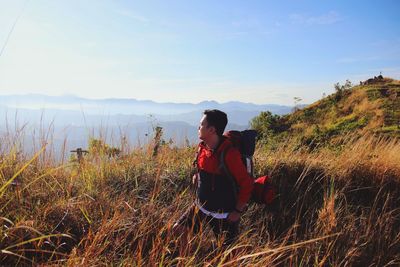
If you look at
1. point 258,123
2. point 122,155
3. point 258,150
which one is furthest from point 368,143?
point 258,123

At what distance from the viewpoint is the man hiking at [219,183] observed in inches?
146

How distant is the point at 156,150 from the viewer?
6758mm

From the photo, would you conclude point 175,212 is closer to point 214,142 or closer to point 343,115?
point 214,142

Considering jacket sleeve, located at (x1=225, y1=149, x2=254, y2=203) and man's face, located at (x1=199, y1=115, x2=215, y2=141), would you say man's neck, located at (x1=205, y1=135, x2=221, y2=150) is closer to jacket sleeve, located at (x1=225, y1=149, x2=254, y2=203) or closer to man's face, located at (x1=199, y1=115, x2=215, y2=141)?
man's face, located at (x1=199, y1=115, x2=215, y2=141)

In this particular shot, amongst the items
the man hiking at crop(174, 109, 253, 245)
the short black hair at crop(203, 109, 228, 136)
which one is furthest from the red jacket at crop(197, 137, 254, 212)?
the short black hair at crop(203, 109, 228, 136)

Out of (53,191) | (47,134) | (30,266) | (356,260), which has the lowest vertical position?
(356,260)

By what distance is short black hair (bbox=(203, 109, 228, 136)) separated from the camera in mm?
3848

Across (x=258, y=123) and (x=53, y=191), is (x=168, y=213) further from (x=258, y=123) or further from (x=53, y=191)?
(x=258, y=123)

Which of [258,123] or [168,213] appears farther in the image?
[258,123]

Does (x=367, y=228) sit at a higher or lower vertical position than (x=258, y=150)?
lower

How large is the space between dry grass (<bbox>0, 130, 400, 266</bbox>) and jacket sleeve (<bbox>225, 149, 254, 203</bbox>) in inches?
16.4

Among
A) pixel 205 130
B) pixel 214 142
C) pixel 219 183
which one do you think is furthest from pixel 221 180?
pixel 205 130

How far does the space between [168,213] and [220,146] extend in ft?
3.73

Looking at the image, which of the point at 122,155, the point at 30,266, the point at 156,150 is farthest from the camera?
the point at 156,150
